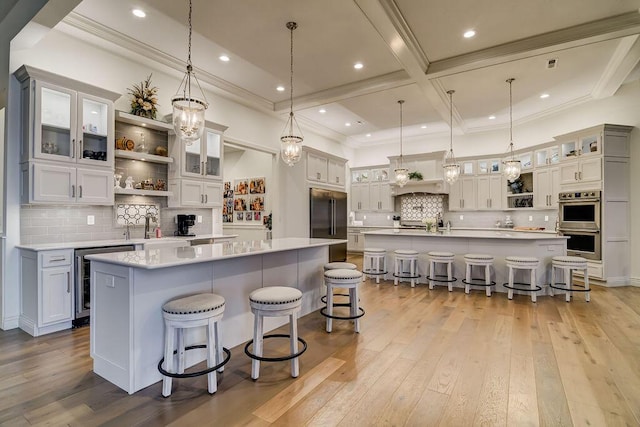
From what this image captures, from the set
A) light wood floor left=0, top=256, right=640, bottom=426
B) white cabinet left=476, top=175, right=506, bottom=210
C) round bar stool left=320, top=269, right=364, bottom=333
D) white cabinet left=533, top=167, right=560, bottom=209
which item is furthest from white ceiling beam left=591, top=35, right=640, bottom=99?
round bar stool left=320, top=269, right=364, bottom=333

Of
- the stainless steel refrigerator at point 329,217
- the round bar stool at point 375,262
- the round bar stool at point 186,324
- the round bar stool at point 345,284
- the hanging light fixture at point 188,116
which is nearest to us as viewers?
the round bar stool at point 186,324

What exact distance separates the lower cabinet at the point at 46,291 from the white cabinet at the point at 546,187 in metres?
8.18

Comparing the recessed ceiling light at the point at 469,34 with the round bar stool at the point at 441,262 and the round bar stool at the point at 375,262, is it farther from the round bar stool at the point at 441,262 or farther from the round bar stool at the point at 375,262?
the round bar stool at the point at 375,262

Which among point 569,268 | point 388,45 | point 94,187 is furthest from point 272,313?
point 569,268

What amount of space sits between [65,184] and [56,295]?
118 cm

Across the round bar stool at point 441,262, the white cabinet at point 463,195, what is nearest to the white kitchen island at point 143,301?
the round bar stool at point 441,262

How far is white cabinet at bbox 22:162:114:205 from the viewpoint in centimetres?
327

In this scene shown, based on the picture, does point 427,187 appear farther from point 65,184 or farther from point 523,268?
point 65,184

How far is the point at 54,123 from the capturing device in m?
3.43

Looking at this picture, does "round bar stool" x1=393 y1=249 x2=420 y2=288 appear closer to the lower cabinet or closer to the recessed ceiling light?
the recessed ceiling light

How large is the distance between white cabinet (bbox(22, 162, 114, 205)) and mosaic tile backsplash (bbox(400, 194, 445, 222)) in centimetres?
735

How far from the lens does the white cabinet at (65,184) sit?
10.7 feet

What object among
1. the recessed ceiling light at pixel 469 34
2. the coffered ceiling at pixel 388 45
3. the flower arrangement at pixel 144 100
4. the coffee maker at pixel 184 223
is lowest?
the coffee maker at pixel 184 223

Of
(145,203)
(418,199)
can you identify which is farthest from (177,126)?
(418,199)
